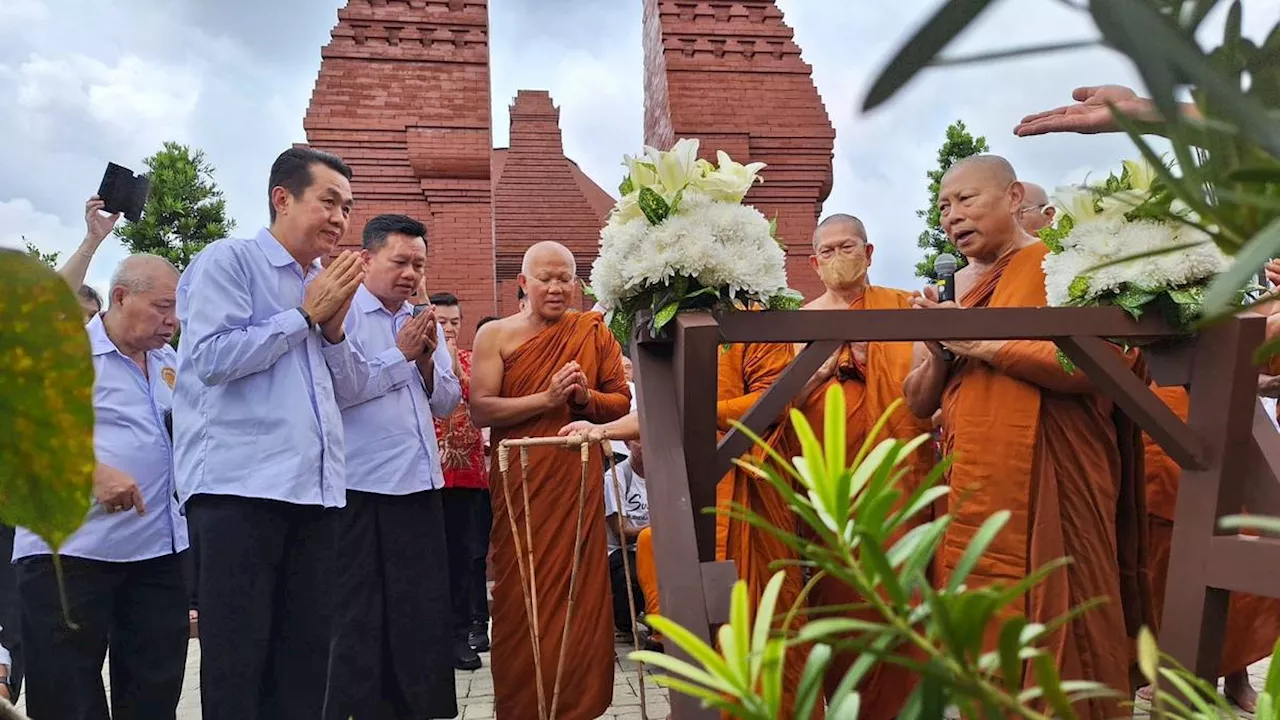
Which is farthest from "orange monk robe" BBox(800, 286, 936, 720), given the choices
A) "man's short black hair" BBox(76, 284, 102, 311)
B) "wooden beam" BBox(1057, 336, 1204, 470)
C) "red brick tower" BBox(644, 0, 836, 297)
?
"red brick tower" BBox(644, 0, 836, 297)

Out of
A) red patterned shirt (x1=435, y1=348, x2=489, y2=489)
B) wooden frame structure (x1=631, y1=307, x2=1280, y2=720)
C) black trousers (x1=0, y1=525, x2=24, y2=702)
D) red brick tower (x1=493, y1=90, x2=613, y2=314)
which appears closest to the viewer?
wooden frame structure (x1=631, y1=307, x2=1280, y2=720)

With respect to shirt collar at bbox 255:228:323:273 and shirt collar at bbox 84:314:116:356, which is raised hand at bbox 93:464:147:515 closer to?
shirt collar at bbox 84:314:116:356

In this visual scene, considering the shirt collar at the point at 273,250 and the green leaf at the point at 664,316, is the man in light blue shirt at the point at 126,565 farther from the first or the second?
the green leaf at the point at 664,316

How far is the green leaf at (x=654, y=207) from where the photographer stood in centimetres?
217

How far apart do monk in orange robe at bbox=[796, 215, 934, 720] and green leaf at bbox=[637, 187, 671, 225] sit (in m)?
0.81

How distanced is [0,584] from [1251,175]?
418cm

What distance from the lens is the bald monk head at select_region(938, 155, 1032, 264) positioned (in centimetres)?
269

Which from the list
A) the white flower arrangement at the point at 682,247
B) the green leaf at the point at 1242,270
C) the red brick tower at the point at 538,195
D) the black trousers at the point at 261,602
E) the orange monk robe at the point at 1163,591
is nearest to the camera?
the green leaf at the point at 1242,270

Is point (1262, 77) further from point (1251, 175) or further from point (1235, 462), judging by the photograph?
point (1235, 462)

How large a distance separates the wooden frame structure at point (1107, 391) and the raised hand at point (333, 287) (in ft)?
3.10

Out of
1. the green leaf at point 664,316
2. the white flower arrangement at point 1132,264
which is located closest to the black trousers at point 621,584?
the green leaf at point 664,316

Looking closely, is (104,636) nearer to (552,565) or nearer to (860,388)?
(552,565)

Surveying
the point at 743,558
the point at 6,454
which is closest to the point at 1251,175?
the point at 6,454

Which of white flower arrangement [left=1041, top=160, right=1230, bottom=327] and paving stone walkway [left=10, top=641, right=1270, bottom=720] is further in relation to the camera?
paving stone walkway [left=10, top=641, right=1270, bottom=720]
